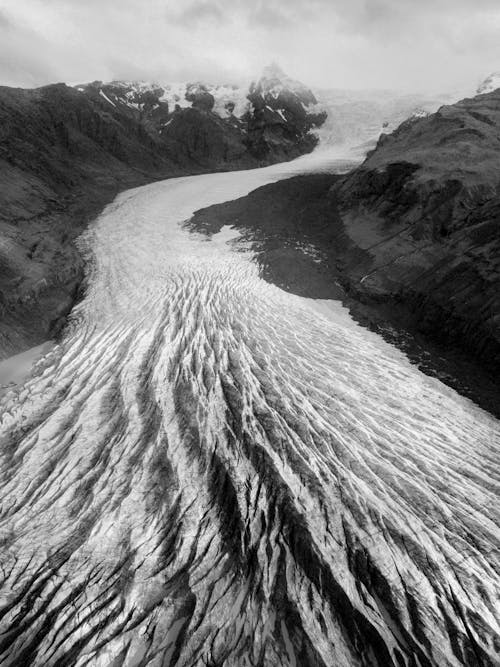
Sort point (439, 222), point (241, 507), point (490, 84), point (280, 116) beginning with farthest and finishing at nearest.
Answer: point (490, 84) < point (280, 116) < point (439, 222) < point (241, 507)

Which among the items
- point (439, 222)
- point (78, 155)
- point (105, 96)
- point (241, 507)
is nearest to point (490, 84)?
point (105, 96)

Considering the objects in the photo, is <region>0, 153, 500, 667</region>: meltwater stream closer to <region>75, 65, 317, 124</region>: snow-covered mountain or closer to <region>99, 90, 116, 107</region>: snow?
<region>99, 90, 116, 107</region>: snow

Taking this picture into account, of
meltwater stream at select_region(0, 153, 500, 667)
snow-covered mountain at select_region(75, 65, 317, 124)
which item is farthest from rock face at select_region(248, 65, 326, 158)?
meltwater stream at select_region(0, 153, 500, 667)

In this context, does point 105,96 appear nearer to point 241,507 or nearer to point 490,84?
point 241,507

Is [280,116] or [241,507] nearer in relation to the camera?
[241,507]

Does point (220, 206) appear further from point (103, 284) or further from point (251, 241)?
point (103, 284)

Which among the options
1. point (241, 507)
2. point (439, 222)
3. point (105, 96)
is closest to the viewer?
point (241, 507)

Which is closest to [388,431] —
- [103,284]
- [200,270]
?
[200,270]

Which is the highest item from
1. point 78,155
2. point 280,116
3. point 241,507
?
point 280,116
